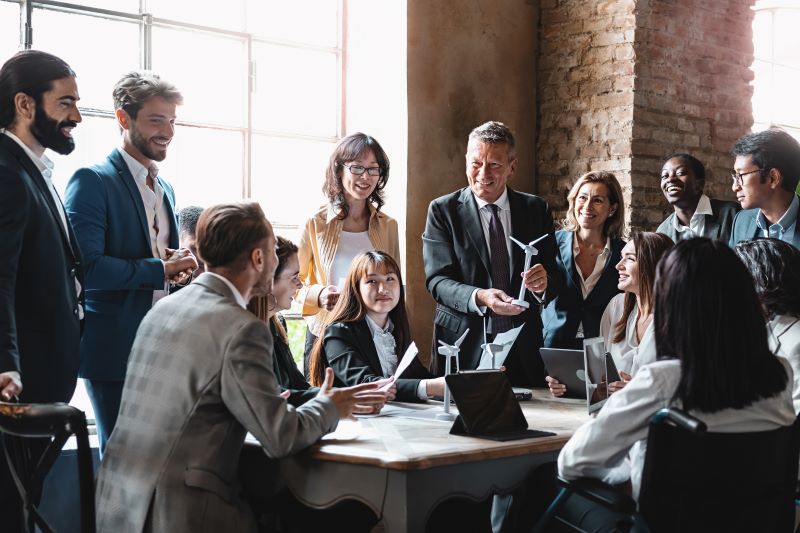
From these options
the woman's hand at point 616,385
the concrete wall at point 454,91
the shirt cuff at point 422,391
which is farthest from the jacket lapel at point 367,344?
the concrete wall at point 454,91

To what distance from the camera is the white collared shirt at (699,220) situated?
488cm

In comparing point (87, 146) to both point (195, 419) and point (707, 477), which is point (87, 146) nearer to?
point (195, 419)

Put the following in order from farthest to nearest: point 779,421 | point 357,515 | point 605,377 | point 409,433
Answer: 1. point 605,377
2. point 357,515
3. point 409,433
4. point 779,421

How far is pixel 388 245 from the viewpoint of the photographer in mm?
4047

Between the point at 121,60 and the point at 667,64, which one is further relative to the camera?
the point at 667,64

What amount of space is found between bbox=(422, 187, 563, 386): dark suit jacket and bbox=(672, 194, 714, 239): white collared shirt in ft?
4.17

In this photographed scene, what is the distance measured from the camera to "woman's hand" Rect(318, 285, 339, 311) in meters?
3.61

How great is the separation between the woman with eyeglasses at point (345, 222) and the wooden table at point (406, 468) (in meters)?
1.40

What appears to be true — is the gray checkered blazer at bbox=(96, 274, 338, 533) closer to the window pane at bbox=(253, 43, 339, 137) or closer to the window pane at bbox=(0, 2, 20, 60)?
the window pane at bbox=(0, 2, 20, 60)

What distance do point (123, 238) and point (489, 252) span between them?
4.95 ft

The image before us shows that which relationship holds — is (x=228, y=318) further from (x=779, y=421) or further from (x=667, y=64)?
(x=667, y=64)

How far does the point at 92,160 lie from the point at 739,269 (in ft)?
10.5

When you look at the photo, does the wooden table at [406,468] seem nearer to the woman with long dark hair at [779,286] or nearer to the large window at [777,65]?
the woman with long dark hair at [779,286]

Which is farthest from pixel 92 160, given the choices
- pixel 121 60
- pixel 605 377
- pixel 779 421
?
pixel 779 421
